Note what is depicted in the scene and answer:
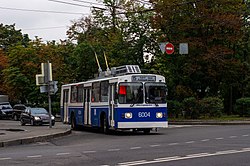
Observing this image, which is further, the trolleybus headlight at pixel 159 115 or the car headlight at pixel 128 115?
the trolleybus headlight at pixel 159 115

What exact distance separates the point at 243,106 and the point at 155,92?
50.7 feet

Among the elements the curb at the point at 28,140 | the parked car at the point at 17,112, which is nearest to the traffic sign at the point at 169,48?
the curb at the point at 28,140

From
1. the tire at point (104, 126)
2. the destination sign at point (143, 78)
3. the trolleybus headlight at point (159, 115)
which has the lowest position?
the tire at point (104, 126)

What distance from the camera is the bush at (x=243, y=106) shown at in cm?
3878

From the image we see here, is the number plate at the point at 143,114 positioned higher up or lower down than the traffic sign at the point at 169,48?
lower down

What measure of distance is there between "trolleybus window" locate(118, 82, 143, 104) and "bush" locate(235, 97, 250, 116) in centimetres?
1566

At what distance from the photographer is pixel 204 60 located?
1574 inches

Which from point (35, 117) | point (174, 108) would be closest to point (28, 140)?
point (35, 117)

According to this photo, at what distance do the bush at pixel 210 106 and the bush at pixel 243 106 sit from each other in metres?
1.72

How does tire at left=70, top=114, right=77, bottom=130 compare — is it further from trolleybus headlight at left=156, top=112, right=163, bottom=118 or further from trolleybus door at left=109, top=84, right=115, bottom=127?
trolleybus headlight at left=156, top=112, right=163, bottom=118

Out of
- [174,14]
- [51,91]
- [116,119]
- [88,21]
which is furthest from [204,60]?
[88,21]

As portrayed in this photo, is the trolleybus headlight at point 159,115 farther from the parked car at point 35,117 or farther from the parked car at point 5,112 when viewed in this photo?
the parked car at point 5,112

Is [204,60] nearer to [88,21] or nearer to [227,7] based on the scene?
[227,7]

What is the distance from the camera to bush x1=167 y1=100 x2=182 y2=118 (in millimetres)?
40688
